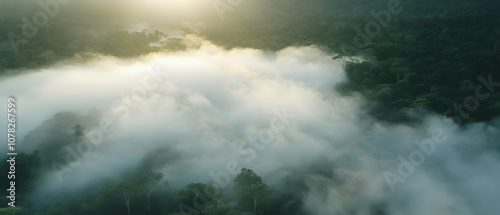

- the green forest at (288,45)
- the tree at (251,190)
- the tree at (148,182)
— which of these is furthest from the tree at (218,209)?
the tree at (148,182)

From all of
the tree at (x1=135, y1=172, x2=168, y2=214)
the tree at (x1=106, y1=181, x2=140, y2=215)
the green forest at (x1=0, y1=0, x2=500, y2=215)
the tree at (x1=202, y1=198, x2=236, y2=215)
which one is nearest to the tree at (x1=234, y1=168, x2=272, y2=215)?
the green forest at (x1=0, y1=0, x2=500, y2=215)

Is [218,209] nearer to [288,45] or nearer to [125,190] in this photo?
[125,190]

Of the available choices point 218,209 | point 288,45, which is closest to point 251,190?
point 218,209

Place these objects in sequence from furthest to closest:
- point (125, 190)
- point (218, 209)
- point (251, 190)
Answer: point (125, 190), point (251, 190), point (218, 209)

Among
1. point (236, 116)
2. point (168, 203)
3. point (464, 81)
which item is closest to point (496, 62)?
point (464, 81)

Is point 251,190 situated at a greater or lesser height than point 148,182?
Result: lesser

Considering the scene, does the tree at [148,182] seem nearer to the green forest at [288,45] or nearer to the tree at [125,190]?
the green forest at [288,45]

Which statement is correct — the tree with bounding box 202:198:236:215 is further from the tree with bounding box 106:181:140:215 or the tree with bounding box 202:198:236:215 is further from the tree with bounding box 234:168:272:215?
the tree with bounding box 106:181:140:215

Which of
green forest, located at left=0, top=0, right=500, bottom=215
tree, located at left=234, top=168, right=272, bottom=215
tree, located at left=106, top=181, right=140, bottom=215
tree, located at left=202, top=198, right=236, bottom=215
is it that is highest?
green forest, located at left=0, top=0, right=500, bottom=215
